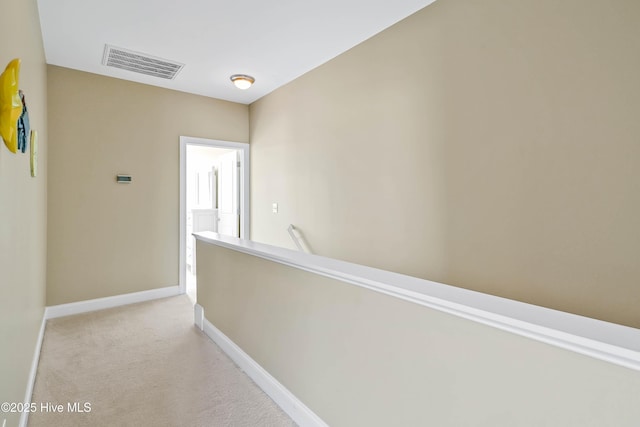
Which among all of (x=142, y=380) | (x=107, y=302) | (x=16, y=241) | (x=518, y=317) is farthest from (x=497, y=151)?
(x=107, y=302)

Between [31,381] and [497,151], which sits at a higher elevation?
[497,151]

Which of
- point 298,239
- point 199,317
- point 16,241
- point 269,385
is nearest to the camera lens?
point 16,241

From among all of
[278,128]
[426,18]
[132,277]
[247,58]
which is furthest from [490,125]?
[132,277]

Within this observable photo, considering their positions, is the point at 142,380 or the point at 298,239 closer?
the point at 142,380

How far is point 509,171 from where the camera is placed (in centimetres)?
188

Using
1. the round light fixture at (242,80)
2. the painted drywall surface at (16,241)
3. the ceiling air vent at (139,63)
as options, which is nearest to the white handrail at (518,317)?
the painted drywall surface at (16,241)

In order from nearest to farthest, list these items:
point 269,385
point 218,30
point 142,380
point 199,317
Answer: point 269,385 < point 142,380 < point 218,30 < point 199,317

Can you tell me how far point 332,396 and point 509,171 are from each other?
156 centimetres

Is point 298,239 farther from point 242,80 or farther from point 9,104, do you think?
point 9,104

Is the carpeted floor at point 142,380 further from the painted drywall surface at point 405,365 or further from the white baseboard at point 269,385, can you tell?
the painted drywall surface at point 405,365

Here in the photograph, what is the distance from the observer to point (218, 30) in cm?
261

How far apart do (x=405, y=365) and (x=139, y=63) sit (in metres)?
3.57

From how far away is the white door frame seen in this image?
4.00 meters

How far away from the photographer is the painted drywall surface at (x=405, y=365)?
0.78 metres
